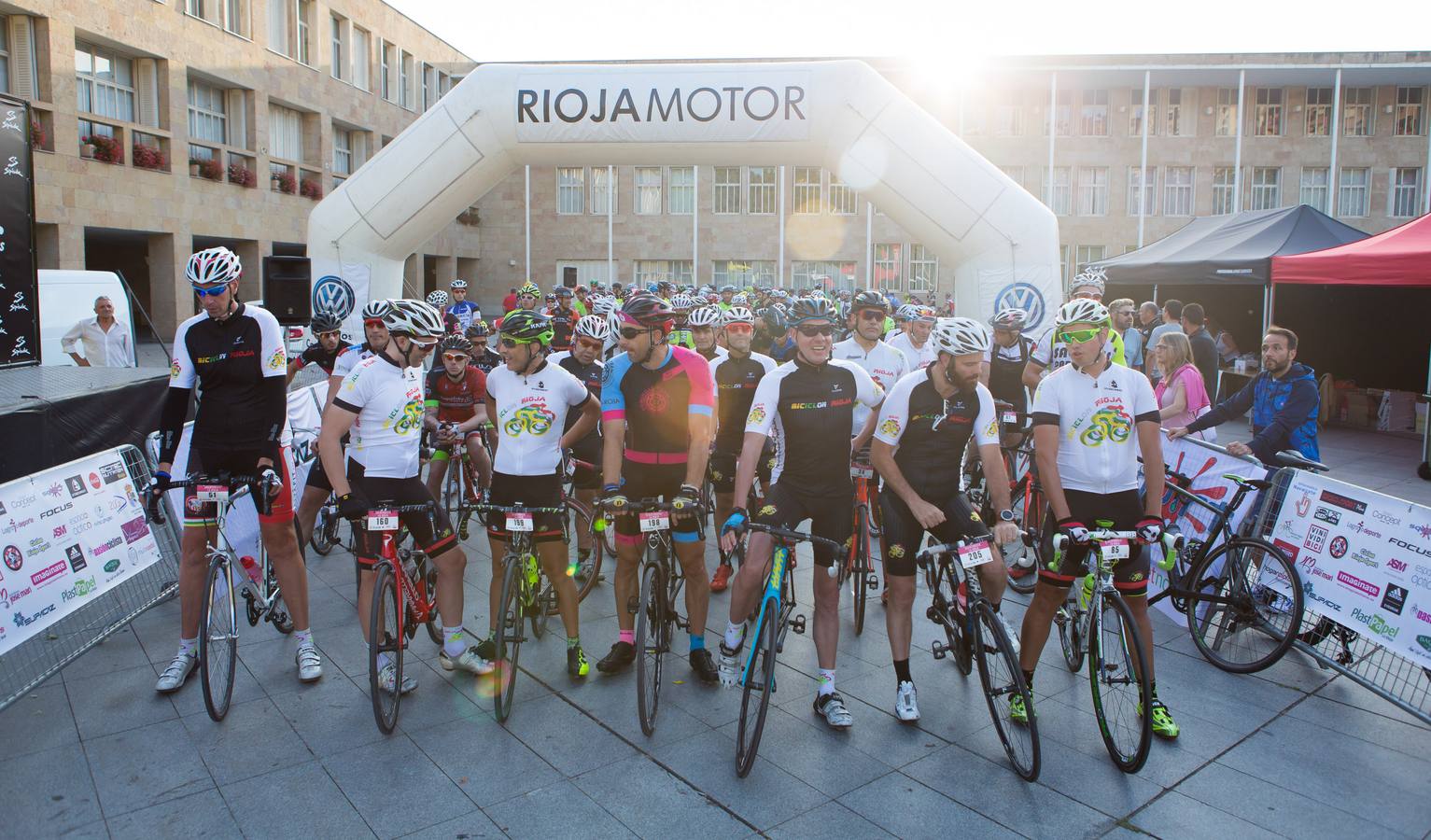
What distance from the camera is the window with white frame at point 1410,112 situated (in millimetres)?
40750

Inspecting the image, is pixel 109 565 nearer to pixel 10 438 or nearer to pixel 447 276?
pixel 10 438

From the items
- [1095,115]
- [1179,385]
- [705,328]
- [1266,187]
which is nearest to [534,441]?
[705,328]

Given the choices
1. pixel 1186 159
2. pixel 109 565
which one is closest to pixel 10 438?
pixel 109 565

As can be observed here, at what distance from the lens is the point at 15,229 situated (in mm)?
8719

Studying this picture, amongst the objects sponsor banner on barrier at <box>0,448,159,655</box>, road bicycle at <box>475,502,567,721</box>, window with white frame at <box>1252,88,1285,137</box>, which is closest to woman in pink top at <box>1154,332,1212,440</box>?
road bicycle at <box>475,502,567,721</box>

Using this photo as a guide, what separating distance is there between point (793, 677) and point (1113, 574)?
179 cm

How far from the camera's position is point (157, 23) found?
23.3 m

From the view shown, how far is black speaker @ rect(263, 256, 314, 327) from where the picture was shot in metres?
13.7

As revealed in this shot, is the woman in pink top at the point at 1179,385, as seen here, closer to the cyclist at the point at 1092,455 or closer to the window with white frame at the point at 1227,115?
the cyclist at the point at 1092,455

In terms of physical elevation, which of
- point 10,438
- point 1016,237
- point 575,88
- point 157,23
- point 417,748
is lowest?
point 417,748

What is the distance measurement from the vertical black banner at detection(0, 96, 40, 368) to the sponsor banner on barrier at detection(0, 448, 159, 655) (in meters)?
4.32

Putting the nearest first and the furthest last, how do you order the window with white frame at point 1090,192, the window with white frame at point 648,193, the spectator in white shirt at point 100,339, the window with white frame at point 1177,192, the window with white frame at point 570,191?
the spectator in white shirt at point 100,339 < the window with white frame at point 1090,192 < the window with white frame at point 1177,192 < the window with white frame at point 648,193 < the window with white frame at point 570,191

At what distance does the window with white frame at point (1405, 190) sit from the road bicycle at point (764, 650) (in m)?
47.6

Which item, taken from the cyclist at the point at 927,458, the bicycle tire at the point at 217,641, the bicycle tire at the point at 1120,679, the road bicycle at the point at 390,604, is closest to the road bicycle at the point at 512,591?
the road bicycle at the point at 390,604
